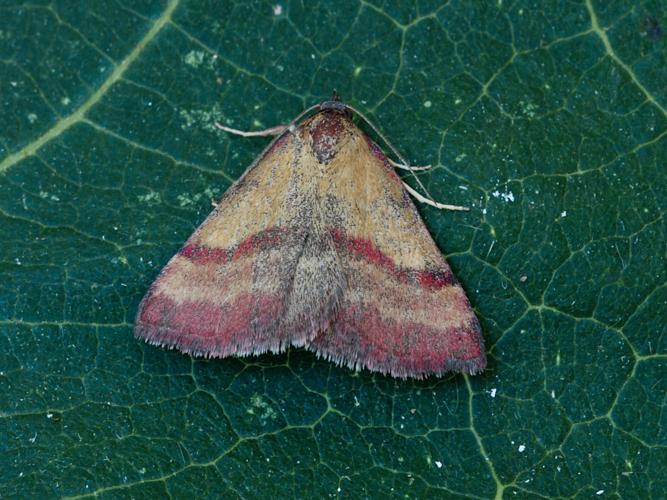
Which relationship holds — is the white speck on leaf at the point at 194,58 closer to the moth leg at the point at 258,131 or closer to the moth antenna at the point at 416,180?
the moth leg at the point at 258,131

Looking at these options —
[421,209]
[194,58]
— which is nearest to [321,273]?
[421,209]

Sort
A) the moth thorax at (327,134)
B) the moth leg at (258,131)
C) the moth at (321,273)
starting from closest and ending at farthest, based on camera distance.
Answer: the moth at (321,273) < the moth thorax at (327,134) < the moth leg at (258,131)

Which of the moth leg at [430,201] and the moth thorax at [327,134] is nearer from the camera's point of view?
the moth thorax at [327,134]

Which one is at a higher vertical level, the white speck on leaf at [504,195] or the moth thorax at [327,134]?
the moth thorax at [327,134]

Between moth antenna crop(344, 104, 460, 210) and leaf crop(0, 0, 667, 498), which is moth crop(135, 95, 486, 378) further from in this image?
leaf crop(0, 0, 667, 498)

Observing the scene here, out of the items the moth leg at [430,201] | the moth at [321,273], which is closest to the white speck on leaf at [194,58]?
the moth at [321,273]

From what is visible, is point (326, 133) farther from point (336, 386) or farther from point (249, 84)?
point (336, 386)

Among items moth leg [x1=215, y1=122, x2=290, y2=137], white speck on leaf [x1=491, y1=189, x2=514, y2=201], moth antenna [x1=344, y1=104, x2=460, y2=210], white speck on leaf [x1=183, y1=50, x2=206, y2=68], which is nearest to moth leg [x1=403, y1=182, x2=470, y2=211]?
moth antenna [x1=344, y1=104, x2=460, y2=210]
